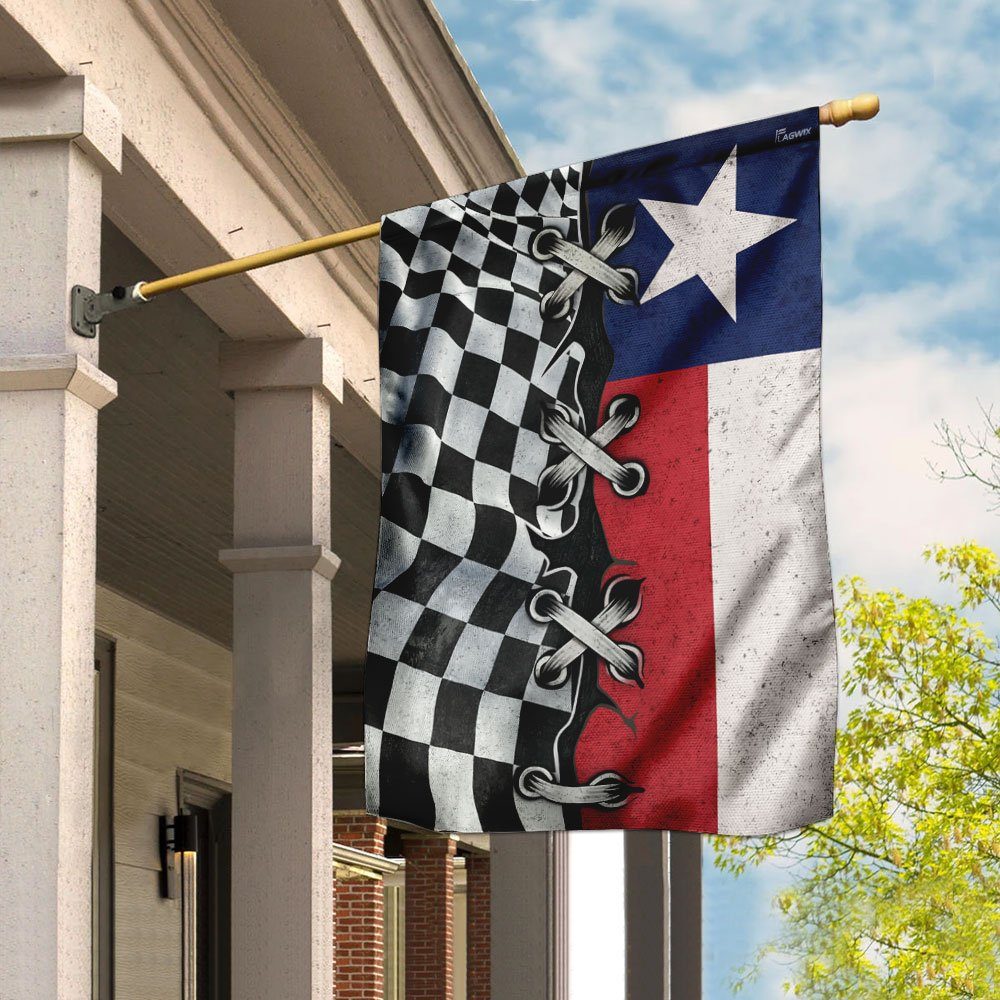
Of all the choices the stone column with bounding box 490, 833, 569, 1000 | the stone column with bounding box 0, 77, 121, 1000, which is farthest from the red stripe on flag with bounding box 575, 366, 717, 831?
the stone column with bounding box 490, 833, 569, 1000

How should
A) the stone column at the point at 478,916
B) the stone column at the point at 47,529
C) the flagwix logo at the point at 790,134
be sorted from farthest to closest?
the stone column at the point at 478,916, the flagwix logo at the point at 790,134, the stone column at the point at 47,529

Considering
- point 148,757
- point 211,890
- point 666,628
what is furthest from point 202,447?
point 211,890

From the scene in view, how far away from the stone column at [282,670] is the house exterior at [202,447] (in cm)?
1

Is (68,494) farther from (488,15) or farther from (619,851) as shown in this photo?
(488,15)

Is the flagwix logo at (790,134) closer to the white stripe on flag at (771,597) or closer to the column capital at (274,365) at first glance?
the white stripe on flag at (771,597)

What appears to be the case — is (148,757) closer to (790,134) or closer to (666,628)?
(666,628)

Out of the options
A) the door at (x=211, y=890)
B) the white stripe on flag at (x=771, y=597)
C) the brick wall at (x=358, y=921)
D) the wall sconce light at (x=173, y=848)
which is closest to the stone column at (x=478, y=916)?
the brick wall at (x=358, y=921)

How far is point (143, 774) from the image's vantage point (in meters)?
11.7

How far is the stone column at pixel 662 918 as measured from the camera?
8805 mm

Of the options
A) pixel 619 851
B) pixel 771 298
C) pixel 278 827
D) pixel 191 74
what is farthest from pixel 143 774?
pixel 771 298

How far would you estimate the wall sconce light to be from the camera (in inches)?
466

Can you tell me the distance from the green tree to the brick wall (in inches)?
193

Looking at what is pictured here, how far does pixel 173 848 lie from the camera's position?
11.9 m

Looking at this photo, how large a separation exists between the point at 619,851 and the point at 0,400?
8901 millimetres
